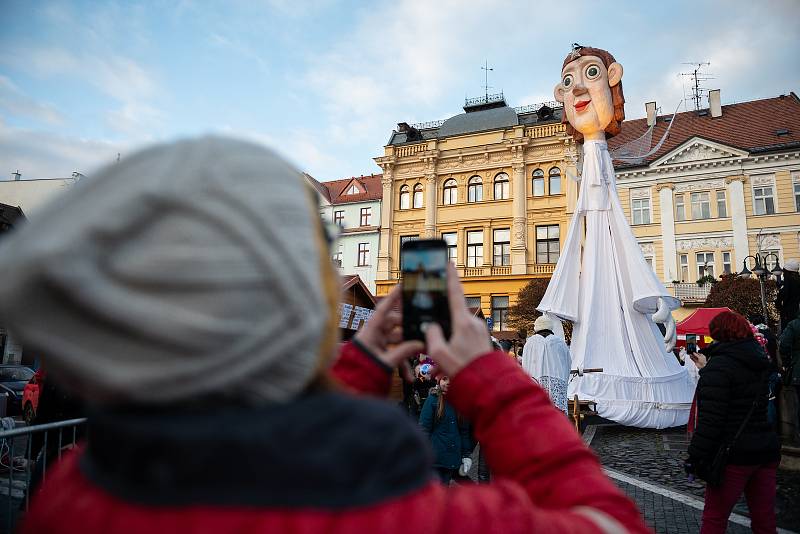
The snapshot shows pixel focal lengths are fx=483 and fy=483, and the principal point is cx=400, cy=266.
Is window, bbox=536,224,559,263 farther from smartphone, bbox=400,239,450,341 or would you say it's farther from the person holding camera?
smartphone, bbox=400,239,450,341

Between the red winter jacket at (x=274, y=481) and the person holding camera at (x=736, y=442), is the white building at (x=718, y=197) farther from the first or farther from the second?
the red winter jacket at (x=274, y=481)

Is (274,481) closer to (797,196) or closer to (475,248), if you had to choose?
(475,248)

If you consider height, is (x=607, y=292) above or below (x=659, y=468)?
above

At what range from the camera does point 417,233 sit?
28.1 meters

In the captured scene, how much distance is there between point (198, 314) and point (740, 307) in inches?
895

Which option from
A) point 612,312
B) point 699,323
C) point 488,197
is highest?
point 488,197

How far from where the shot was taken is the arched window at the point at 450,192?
92.2 ft

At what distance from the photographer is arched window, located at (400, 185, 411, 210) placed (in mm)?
28859

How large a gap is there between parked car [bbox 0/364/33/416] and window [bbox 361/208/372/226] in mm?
19441

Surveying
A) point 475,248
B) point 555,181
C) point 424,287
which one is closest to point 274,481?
point 424,287

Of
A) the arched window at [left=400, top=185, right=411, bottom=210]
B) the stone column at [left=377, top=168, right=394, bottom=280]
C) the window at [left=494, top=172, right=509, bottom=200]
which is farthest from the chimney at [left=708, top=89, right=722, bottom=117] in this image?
the stone column at [left=377, top=168, right=394, bottom=280]

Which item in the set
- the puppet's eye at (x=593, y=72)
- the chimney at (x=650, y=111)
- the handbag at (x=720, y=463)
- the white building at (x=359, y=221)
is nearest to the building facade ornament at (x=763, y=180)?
the chimney at (x=650, y=111)

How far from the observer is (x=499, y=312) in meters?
26.1

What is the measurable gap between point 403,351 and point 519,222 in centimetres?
2597
